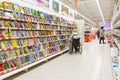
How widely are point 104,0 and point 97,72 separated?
9935 mm

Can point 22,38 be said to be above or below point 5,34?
below

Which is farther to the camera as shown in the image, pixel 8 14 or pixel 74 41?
pixel 74 41

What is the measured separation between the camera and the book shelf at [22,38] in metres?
3.92

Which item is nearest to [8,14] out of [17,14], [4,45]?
[17,14]

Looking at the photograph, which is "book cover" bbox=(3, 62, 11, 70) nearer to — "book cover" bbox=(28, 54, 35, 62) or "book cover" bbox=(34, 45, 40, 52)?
"book cover" bbox=(28, 54, 35, 62)

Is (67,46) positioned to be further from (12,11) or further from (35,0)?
(12,11)

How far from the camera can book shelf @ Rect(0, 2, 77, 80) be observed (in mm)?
3916

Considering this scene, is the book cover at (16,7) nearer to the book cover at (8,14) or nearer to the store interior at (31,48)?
the store interior at (31,48)

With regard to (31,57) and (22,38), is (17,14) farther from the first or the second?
(31,57)

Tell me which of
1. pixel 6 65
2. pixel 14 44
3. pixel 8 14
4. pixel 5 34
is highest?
pixel 8 14

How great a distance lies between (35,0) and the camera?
5445 millimetres

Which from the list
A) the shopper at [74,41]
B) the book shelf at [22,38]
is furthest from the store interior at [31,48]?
the shopper at [74,41]

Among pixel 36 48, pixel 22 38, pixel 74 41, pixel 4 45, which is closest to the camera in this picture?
pixel 4 45

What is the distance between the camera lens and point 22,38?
464 cm
